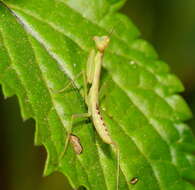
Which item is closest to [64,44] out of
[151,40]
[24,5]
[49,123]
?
[24,5]

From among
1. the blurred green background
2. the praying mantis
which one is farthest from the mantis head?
the blurred green background

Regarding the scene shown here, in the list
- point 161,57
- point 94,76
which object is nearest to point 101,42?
point 94,76

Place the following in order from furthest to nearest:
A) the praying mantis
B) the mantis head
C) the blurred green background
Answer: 1. the blurred green background
2. the mantis head
3. the praying mantis

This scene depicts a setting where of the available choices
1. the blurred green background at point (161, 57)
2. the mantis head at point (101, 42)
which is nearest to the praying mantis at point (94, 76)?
the mantis head at point (101, 42)

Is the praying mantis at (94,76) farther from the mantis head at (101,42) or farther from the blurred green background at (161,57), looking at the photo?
the blurred green background at (161,57)

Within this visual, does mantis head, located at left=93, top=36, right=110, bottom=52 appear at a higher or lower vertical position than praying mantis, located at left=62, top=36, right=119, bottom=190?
higher

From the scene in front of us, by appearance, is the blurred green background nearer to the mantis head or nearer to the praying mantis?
the praying mantis
